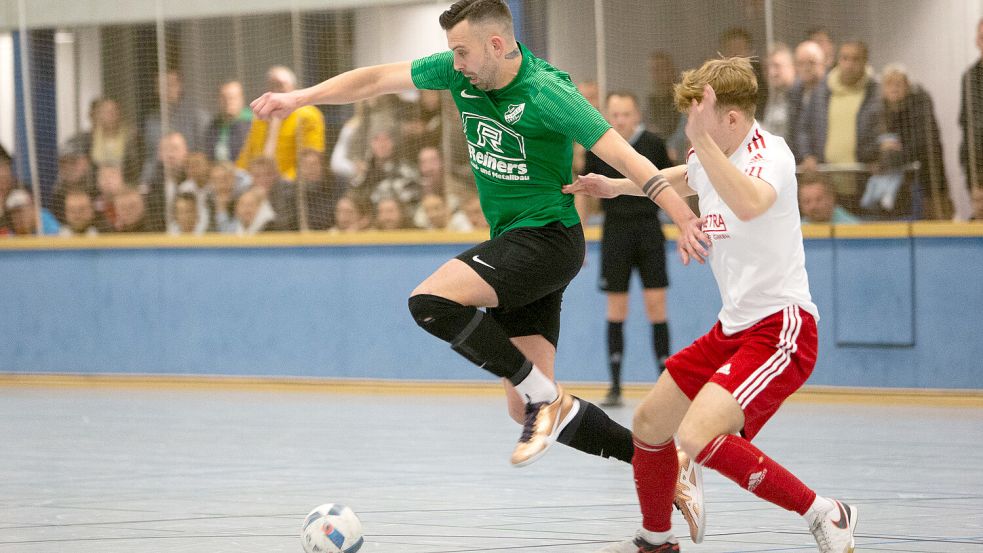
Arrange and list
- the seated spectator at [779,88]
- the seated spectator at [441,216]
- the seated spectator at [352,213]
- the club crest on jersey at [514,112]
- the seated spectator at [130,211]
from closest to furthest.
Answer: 1. the club crest on jersey at [514,112]
2. the seated spectator at [779,88]
3. the seated spectator at [441,216]
4. the seated spectator at [352,213]
5. the seated spectator at [130,211]

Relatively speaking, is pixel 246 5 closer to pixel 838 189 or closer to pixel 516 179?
pixel 838 189

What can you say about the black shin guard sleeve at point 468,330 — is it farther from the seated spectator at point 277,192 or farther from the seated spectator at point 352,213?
the seated spectator at point 277,192

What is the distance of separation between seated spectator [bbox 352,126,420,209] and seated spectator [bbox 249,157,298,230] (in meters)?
0.66

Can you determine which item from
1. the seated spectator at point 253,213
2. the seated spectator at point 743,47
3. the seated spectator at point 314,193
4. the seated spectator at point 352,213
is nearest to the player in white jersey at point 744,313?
the seated spectator at point 743,47

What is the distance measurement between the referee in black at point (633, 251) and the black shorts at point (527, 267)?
14.6 feet

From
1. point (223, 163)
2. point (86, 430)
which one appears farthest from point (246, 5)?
point (86, 430)

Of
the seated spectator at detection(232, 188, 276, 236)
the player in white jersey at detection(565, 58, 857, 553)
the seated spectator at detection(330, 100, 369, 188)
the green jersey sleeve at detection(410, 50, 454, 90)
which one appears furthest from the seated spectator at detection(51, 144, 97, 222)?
the player in white jersey at detection(565, 58, 857, 553)

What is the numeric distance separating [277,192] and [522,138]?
25.4 ft

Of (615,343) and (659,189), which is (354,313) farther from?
(659,189)

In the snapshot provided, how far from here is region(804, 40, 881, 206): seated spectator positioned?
33.5 ft

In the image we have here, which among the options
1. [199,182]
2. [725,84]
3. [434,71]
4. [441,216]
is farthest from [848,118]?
[725,84]

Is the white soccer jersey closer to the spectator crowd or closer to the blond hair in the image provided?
A: the blond hair

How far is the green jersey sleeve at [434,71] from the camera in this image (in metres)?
5.40

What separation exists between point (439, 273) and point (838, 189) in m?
5.93
